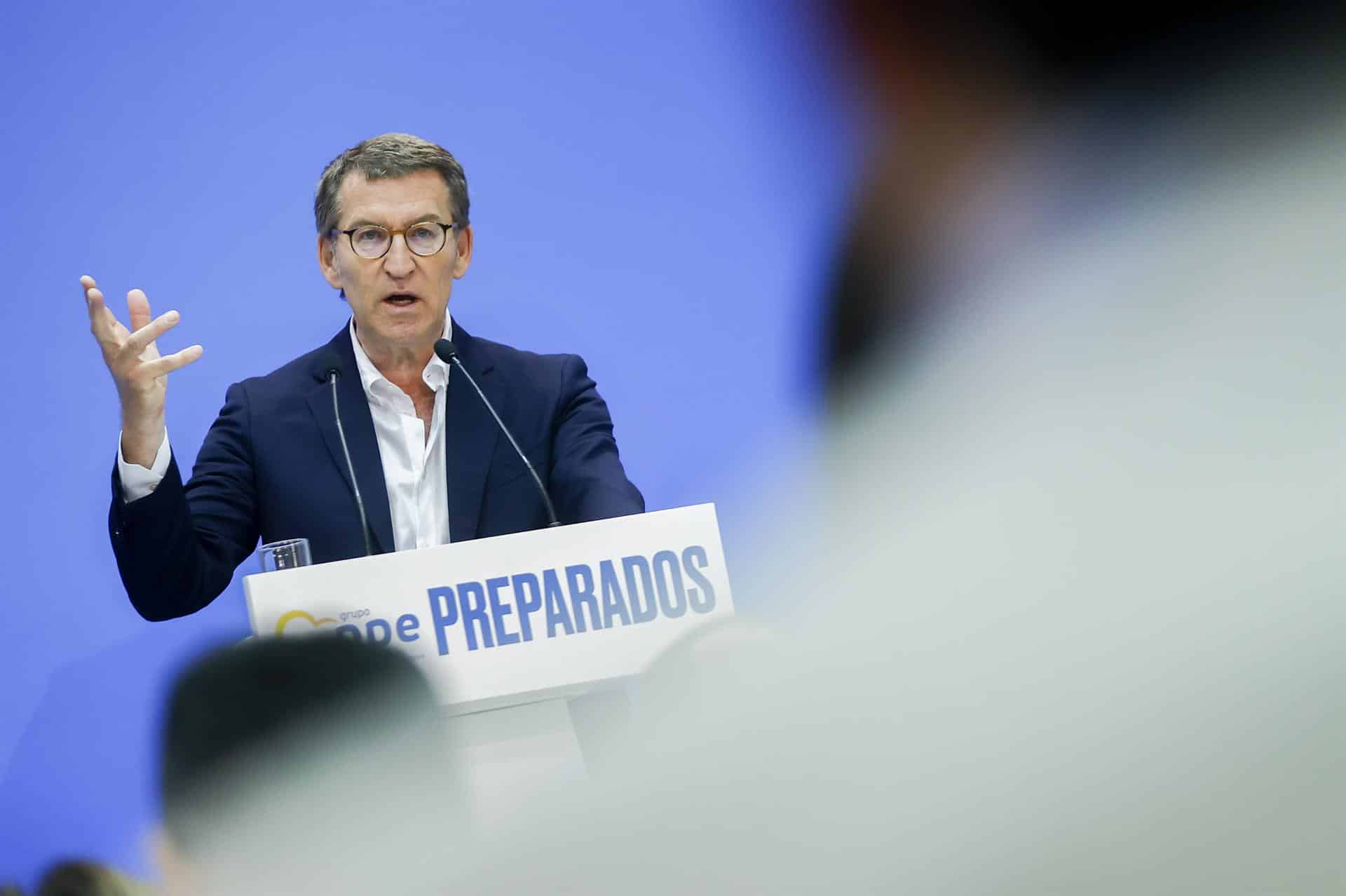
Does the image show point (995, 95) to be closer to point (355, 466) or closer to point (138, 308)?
point (138, 308)

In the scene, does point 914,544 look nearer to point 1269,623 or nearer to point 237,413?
point 1269,623

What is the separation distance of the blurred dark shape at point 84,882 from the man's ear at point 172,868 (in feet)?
0.04

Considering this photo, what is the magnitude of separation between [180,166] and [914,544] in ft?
8.17

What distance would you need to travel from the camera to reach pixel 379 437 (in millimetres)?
2119

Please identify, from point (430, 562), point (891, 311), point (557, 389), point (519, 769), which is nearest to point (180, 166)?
point (557, 389)

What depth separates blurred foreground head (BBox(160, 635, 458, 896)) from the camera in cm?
36

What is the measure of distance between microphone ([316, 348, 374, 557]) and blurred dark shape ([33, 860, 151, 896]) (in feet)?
4.59

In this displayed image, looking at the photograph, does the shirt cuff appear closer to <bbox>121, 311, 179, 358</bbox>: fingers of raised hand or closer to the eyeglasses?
<bbox>121, 311, 179, 358</bbox>: fingers of raised hand

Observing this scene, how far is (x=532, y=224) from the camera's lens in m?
2.63

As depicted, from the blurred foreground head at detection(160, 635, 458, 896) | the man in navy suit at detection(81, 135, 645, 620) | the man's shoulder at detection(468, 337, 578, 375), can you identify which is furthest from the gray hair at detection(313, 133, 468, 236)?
the blurred foreground head at detection(160, 635, 458, 896)

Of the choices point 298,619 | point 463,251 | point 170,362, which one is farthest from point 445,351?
point 298,619

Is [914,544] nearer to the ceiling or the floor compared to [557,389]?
nearer to the floor

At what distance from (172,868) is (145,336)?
4.19 feet

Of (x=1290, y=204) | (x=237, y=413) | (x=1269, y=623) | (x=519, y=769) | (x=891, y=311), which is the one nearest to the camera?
(x=1269, y=623)
